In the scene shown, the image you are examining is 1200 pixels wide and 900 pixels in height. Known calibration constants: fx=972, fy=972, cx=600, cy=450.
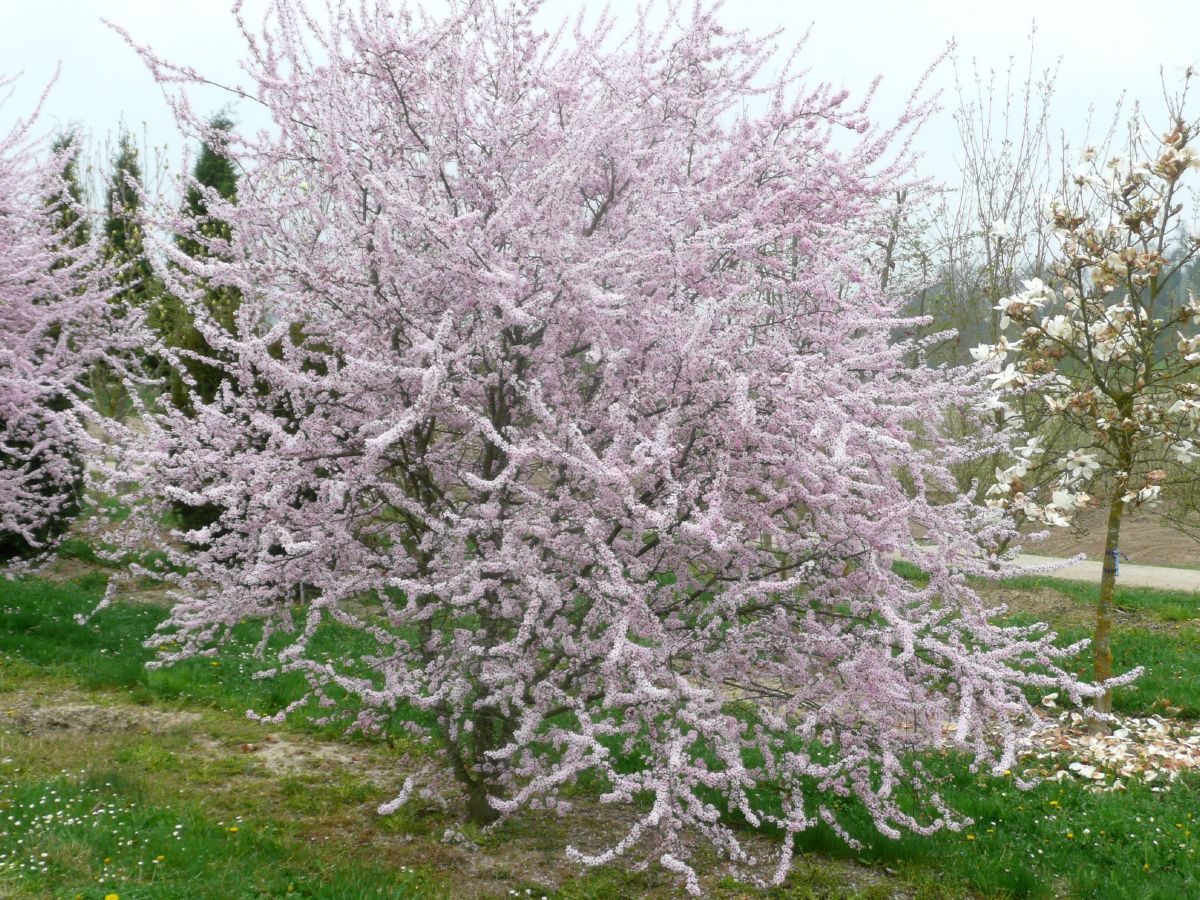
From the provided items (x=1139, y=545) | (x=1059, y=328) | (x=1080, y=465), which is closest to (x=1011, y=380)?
(x=1059, y=328)

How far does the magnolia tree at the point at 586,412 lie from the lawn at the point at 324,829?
481mm

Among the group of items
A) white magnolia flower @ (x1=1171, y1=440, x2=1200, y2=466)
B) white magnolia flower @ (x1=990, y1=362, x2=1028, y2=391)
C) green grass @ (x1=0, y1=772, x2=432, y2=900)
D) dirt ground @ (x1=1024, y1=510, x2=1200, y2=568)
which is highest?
white magnolia flower @ (x1=990, y1=362, x2=1028, y2=391)

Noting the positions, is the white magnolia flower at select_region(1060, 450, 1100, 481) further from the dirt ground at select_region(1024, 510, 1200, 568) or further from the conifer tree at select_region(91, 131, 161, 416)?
the dirt ground at select_region(1024, 510, 1200, 568)

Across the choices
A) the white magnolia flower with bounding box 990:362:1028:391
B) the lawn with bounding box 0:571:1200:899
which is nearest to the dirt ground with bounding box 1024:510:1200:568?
the white magnolia flower with bounding box 990:362:1028:391

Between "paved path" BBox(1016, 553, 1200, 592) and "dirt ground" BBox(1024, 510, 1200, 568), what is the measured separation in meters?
2.00

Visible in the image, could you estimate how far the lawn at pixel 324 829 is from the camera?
14.1 ft

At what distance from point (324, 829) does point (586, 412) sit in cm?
263

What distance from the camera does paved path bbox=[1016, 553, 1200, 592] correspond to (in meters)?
15.0

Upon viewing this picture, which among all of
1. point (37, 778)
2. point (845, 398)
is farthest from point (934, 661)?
point (37, 778)

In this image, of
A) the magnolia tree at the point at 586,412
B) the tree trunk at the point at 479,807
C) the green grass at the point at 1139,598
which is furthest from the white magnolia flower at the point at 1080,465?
the green grass at the point at 1139,598

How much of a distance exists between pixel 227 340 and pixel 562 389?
4.69 ft

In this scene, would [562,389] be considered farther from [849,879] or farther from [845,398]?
[849,879]

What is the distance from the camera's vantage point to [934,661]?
15.2ft

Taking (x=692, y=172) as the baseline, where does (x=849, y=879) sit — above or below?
below
